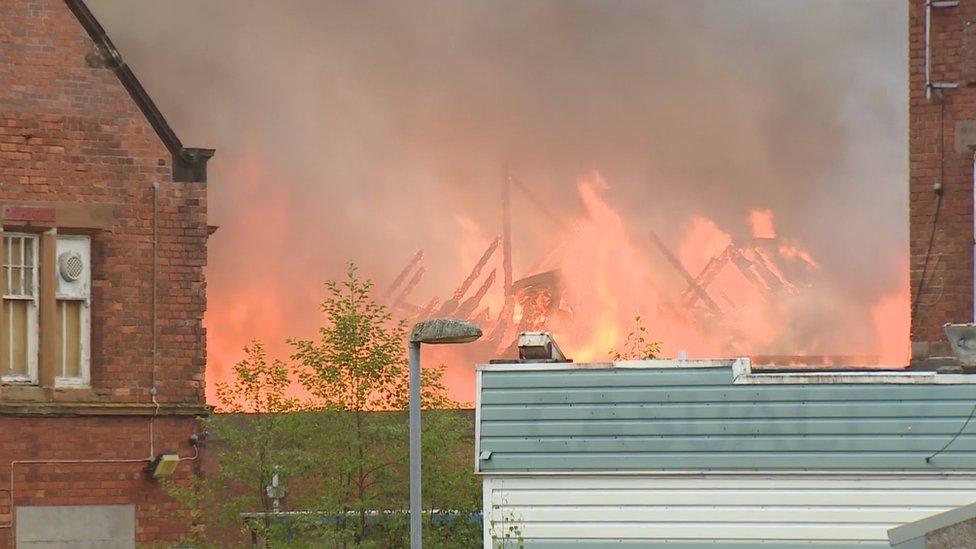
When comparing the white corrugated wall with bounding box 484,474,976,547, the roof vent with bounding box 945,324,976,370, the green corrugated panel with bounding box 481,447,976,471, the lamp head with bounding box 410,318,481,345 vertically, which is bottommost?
the white corrugated wall with bounding box 484,474,976,547

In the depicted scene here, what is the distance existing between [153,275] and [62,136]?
2138 millimetres

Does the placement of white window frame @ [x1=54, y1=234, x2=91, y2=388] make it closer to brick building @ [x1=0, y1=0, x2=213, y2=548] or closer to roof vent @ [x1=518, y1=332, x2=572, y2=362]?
brick building @ [x1=0, y1=0, x2=213, y2=548]

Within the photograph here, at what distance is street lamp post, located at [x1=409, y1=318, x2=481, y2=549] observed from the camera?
1628 centimetres

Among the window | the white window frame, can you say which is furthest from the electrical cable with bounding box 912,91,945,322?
the window

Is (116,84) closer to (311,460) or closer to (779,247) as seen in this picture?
(311,460)

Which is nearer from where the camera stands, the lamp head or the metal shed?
the lamp head

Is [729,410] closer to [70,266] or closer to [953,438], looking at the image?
[953,438]

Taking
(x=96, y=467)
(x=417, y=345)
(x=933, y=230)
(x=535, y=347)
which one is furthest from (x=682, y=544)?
(x=96, y=467)

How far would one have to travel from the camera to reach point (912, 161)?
26781 millimetres

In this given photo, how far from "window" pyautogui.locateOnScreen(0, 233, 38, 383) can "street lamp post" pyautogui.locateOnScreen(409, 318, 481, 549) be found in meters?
9.67

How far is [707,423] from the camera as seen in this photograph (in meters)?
21.1

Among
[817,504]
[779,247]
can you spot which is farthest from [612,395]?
[779,247]

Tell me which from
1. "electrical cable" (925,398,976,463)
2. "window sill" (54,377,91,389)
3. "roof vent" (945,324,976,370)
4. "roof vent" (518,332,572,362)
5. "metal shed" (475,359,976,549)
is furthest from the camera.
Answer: "window sill" (54,377,91,389)

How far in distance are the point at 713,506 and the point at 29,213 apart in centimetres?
965
